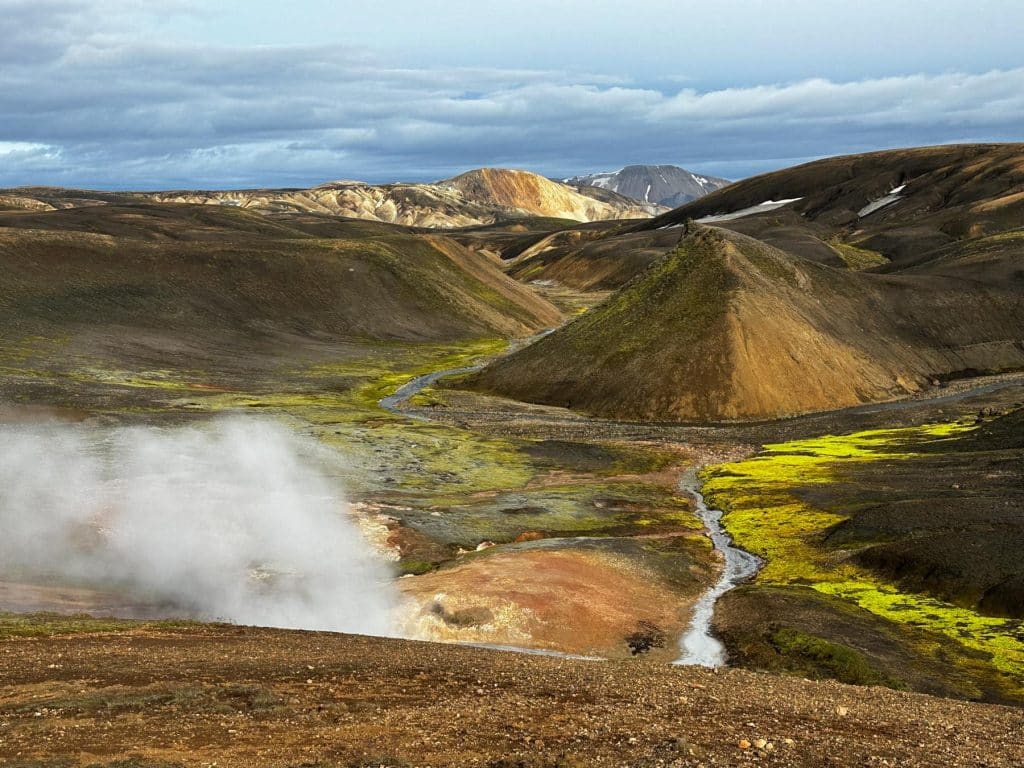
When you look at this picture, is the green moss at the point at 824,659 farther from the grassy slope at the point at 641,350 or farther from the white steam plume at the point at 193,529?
the grassy slope at the point at 641,350

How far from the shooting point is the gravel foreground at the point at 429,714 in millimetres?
26812

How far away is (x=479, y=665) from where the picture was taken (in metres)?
38.3

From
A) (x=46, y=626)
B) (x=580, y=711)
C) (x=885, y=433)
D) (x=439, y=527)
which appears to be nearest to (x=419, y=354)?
(x=885, y=433)

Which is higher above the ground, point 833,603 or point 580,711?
point 580,711

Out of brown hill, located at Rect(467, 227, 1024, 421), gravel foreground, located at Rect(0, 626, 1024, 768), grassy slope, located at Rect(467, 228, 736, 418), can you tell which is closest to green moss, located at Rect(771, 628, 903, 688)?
gravel foreground, located at Rect(0, 626, 1024, 768)

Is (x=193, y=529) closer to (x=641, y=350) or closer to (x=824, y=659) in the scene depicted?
(x=824, y=659)

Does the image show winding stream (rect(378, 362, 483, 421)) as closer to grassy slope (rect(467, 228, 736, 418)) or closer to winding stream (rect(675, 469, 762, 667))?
grassy slope (rect(467, 228, 736, 418))

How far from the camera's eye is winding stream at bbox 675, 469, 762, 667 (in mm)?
51000

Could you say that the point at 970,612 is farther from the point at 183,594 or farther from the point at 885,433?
the point at 885,433

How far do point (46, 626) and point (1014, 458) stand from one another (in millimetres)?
81293

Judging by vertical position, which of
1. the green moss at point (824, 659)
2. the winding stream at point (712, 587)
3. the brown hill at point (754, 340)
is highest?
the brown hill at point (754, 340)

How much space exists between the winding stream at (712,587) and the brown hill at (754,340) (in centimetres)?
4442

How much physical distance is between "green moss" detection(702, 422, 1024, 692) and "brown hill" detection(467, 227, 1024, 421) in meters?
22.7

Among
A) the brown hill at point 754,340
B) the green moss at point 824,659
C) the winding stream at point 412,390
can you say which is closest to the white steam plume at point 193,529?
the green moss at point 824,659
